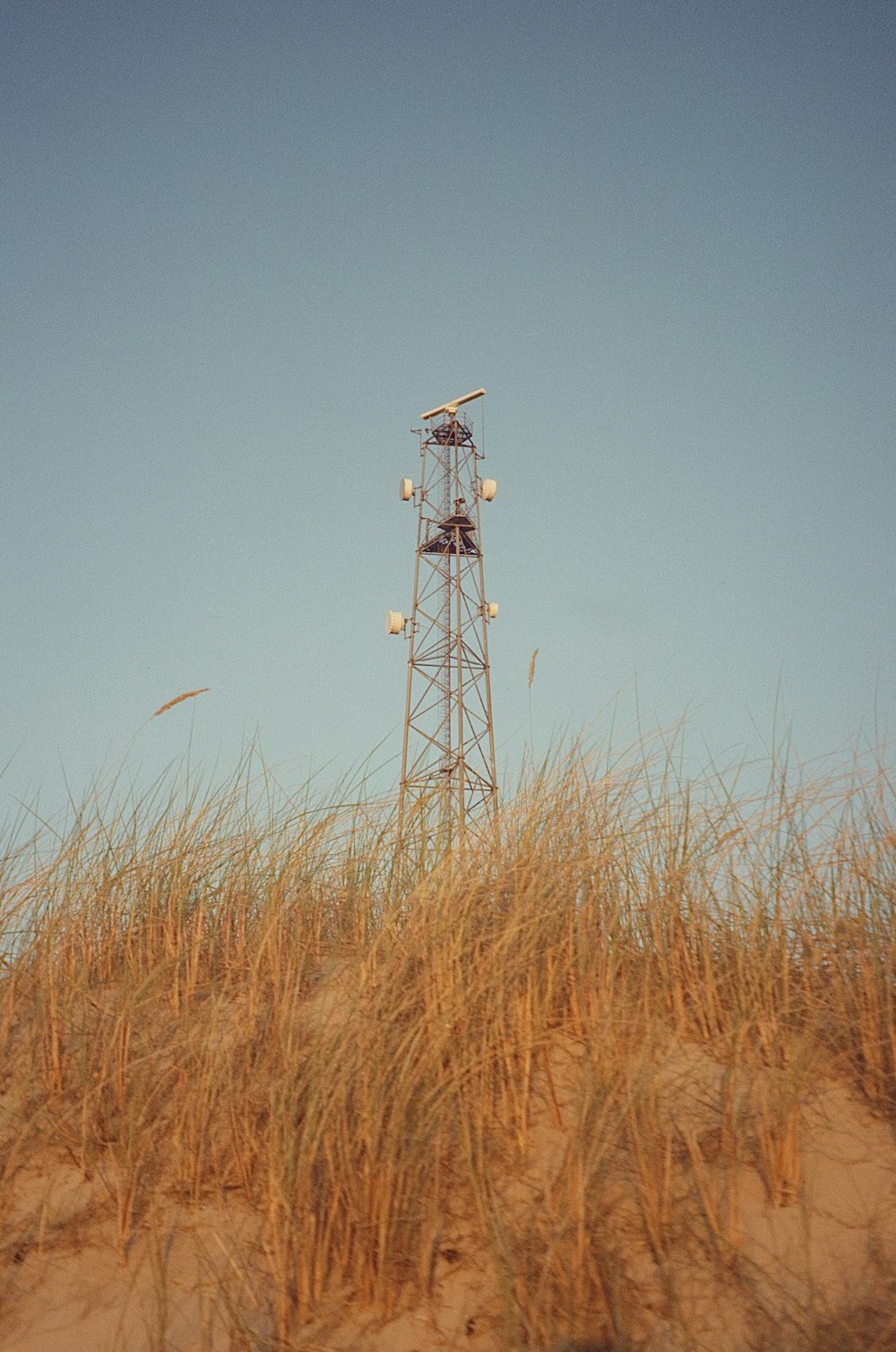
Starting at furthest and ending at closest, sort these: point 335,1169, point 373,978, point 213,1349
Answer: point 373,978
point 335,1169
point 213,1349

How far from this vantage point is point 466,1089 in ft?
7.30

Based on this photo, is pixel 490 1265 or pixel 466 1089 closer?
pixel 490 1265

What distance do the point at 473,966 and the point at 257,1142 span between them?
683 mm

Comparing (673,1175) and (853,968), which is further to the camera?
(853,968)

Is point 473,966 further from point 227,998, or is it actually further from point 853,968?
point 853,968

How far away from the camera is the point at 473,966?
255 cm

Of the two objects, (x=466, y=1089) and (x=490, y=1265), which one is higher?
(x=466, y=1089)

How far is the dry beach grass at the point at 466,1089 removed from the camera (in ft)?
6.03


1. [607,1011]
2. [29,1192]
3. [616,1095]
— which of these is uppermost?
[607,1011]

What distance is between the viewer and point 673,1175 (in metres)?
2.09

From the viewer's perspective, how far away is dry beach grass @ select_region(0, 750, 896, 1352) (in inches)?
72.4

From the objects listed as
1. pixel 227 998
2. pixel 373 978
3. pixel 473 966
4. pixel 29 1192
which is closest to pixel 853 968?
pixel 473 966

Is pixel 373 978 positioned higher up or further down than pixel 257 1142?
higher up

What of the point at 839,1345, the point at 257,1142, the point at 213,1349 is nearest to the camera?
the point at 839,1345
